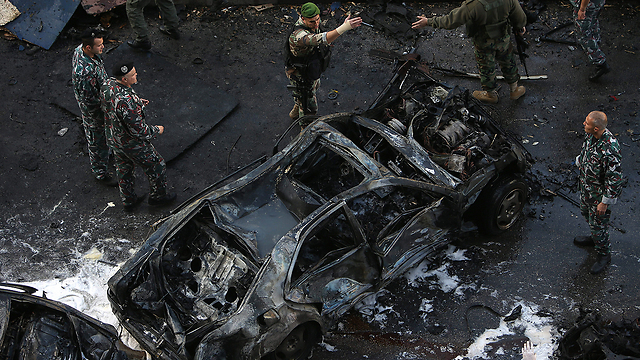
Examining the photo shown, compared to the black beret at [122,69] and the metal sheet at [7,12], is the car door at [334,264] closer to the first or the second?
the black beret at [122,69]

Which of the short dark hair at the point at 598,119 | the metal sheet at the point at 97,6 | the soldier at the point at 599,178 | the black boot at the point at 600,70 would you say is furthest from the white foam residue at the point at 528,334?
the metal sheet at the point at 97,6

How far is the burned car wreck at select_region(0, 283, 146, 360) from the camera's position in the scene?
4.82m

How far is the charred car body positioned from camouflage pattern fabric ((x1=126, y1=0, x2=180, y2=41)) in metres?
4.38

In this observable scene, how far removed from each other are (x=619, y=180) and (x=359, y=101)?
12.9 ft

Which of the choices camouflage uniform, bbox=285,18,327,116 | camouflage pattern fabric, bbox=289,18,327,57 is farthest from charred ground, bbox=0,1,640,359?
camouflage pattern fabric, bbox=289,18,327,57

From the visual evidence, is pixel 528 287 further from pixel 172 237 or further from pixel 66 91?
pixel 66 91

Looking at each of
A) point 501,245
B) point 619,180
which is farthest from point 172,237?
point 619,180

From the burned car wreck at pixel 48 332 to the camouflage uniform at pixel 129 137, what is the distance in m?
1.92

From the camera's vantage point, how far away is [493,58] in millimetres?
7840

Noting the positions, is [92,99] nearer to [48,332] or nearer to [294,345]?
[48,332]

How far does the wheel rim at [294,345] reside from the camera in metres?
5.12

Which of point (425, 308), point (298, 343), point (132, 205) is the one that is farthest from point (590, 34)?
point (132, 205)

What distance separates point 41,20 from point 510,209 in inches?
319

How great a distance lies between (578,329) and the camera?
16.8ft
